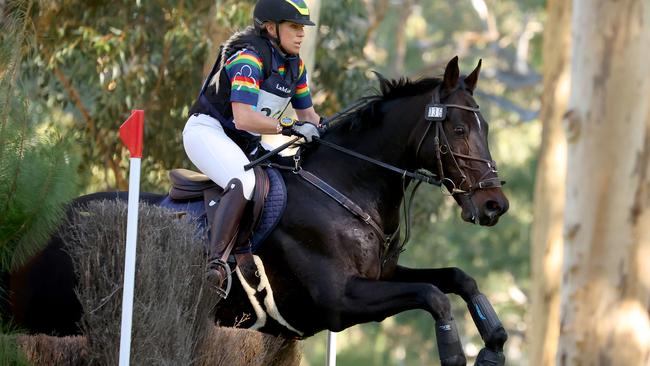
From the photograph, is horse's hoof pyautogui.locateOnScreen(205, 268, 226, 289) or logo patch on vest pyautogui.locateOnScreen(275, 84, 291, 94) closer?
horse's hoof pyautogui.locateOnScreen(205, 268, 226, 289)

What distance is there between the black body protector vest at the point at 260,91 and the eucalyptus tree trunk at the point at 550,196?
30.6 ft

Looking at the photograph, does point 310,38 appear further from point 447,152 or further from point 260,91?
point 447,152

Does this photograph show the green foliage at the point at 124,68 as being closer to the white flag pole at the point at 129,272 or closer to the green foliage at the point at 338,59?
the green foliage at the point at 338,59

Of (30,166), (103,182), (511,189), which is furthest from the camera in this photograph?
(511,189)

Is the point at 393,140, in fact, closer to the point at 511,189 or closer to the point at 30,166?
the point at 30,166

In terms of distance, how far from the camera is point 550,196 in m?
17.0

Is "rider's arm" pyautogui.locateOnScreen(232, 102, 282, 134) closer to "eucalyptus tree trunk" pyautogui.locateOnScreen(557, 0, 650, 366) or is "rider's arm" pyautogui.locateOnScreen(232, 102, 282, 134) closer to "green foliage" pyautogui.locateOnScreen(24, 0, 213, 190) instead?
"eucalyptus tree trunk" pyautogui.locateOnScreen(557, 0, 650, 366)

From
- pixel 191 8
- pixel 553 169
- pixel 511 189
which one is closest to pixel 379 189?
pixel 191 8

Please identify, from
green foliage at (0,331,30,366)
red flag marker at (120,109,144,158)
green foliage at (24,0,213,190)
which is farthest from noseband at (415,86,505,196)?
green foliage at (24,0,213,190)

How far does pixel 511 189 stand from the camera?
32.2 m

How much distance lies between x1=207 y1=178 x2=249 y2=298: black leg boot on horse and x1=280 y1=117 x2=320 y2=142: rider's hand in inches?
19.3

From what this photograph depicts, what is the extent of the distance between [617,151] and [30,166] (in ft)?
21.2

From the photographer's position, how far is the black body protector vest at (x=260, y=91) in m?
7.36

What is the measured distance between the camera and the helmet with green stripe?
7309 millimetres
